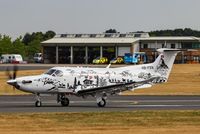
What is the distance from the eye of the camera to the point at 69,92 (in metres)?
31.8

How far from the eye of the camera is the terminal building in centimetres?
13012

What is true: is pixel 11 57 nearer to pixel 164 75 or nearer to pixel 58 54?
pixel 58 54

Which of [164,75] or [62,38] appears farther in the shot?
[62,38]

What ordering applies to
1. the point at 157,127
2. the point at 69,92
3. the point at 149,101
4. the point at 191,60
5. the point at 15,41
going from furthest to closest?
the point at 15,41 → the point at 191,60 → the point at 149,101 → the point at 69,92 → the point at 157,127

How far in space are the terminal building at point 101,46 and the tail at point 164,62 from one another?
9332 cm

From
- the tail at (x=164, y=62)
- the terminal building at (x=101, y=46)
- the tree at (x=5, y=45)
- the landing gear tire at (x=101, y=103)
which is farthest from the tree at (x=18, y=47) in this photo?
the landing gear tire at (x=101, y=103)

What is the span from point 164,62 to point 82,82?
5435mm

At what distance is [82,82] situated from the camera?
31.8 m

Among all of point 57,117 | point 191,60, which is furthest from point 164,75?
point 191,60

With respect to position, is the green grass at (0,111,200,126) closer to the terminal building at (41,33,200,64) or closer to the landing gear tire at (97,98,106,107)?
the landing gear tire at (97,98,106,107)

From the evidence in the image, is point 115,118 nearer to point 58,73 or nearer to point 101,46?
point 58,73

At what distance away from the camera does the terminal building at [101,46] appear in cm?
13012

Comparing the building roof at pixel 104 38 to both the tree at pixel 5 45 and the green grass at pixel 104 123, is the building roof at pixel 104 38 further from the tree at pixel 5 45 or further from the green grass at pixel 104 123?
the green grass at pixel 104 123

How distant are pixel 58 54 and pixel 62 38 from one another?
237 inches
